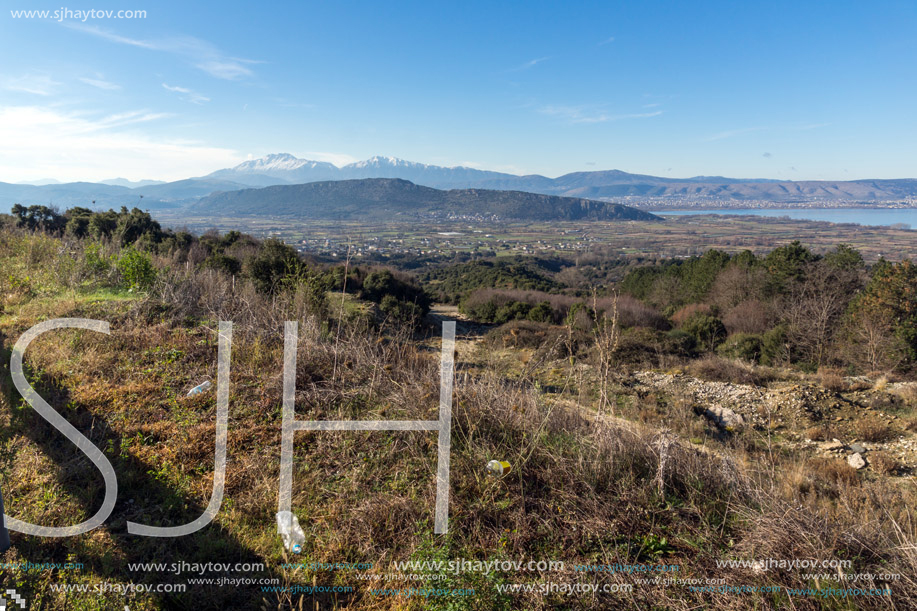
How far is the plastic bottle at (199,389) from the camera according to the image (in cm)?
448

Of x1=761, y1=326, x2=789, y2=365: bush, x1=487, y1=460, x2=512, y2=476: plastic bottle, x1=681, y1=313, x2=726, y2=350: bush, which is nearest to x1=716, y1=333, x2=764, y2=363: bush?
x1=761, y1=326, x2=789, y2=365: bush

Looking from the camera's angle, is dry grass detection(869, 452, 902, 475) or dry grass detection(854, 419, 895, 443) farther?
dry grass detection(854, 419, 895, 443)

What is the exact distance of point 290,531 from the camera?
292 centimetres

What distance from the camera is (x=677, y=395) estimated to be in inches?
361

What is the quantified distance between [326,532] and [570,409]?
8.77ft

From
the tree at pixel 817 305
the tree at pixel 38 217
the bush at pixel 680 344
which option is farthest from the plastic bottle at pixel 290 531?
the tree at pixel 38 217

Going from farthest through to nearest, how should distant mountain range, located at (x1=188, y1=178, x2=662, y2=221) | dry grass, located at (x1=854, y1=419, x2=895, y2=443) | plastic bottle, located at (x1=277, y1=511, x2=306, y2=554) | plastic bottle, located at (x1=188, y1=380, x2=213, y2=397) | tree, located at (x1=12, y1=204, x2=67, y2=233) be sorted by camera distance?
distant mountain range, located at (x1=188, y1=178, x2=662, y2=221) → tree, located at (x1=12, y1=204, x2=67, y2=233) → dry grass, located at (x1=854, y1=419, x2=895, y2=443) → plastic bottle, located at (x1=188, y1=380, x2=213, y2=397) → plastic bottle, located at (x1=277, y1=511, x2=306, y2=554)

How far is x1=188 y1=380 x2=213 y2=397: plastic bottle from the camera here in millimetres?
4477

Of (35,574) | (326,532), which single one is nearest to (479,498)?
(326,532)

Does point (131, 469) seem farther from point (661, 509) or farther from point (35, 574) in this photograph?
point (661, 509)

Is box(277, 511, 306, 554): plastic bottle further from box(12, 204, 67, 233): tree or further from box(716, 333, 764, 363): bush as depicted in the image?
box(12, 204, 67, 233): tree

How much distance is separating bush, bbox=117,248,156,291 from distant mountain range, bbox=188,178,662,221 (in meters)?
64.2

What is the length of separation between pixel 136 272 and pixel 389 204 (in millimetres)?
85379

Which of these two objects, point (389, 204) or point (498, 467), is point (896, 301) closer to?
point (498, 467)
